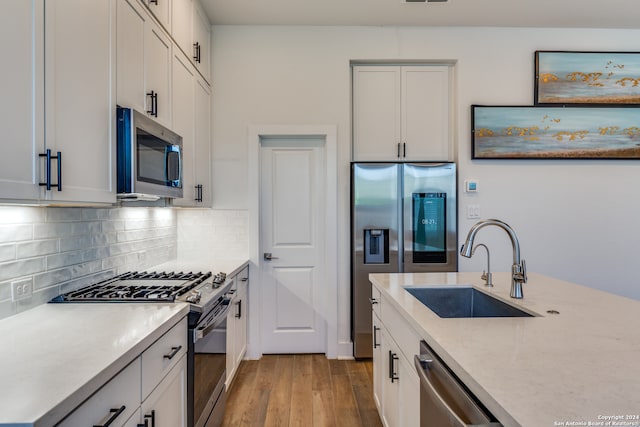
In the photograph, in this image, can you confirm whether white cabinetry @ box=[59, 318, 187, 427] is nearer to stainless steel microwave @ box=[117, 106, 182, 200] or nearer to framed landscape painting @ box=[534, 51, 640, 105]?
stainless steel microwave @ box=[117, 106, 182, 200]

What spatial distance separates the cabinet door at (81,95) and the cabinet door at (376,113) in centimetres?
213

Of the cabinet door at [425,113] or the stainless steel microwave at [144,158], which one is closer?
the stainless steel microwave at [144,158]

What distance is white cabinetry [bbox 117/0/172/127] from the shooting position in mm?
1608

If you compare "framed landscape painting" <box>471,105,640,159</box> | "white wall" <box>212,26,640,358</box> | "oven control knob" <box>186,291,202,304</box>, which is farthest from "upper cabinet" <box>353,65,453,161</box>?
"oven control knob" <box>186,291,202,304</box>

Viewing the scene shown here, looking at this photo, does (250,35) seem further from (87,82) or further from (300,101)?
(87,82)

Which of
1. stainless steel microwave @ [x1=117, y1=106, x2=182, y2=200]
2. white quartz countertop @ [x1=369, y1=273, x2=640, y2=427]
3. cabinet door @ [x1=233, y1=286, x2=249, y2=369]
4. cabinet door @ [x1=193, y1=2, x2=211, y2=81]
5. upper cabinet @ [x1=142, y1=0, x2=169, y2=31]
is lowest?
cabinet door @ [x1=233, y1=286, x2=249, y2=369]

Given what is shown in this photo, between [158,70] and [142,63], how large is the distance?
0.20 m

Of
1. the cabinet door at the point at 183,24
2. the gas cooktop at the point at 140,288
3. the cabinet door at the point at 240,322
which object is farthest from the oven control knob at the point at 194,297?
the cabinet door at the point at 183,24

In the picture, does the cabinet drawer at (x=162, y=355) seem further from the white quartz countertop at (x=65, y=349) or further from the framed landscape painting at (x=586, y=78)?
the framed landscape painting at (x=586, y=78)

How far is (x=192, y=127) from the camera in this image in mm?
2629

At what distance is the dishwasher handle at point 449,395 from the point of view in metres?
0.84

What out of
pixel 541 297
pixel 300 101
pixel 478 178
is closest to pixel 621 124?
pixel 478 178

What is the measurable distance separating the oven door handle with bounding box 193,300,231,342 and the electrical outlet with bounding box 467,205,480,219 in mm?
2230

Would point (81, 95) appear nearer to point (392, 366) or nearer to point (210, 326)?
point (210, 326)
